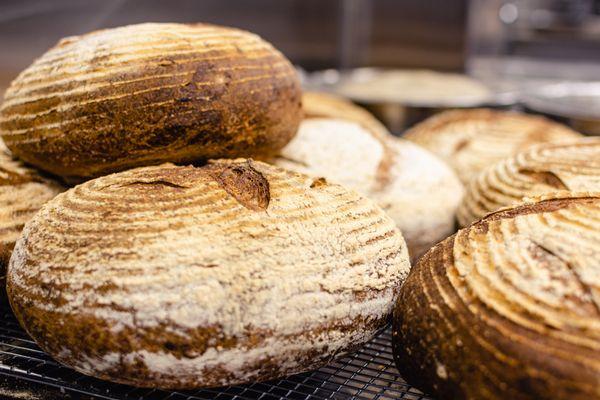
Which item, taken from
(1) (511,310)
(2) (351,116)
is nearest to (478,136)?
(2) (351,116)

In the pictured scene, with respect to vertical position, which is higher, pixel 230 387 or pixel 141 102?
pixel 141 102

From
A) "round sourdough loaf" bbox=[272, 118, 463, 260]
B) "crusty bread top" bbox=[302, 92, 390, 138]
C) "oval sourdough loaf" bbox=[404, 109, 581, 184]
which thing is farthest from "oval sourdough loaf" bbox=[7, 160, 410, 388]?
"oval sourdough loaf" bbox=[404, 109, 581, 184]

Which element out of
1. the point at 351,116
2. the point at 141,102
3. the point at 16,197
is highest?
the point at 141,102

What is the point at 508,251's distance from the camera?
115 cm

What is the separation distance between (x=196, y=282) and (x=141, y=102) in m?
0.53

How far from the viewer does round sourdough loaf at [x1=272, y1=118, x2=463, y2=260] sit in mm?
1855

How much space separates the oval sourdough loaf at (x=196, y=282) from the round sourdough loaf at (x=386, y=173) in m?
0.53

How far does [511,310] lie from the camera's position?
1.04 meters

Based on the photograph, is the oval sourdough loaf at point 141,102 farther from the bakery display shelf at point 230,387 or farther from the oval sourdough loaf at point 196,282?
the bakery display shelf at point 230,387

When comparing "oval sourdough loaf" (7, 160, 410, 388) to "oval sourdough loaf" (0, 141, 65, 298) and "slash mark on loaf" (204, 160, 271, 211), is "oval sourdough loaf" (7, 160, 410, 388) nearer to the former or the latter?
"slash mark on loaf" (204, 160, 271, 211)

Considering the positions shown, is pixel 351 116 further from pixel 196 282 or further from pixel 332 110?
pixel 196 282

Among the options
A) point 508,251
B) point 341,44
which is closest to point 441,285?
point 508,251

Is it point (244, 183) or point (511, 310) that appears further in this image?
point (244, 183)

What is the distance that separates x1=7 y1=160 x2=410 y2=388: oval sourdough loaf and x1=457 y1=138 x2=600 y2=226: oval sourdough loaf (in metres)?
0.61
